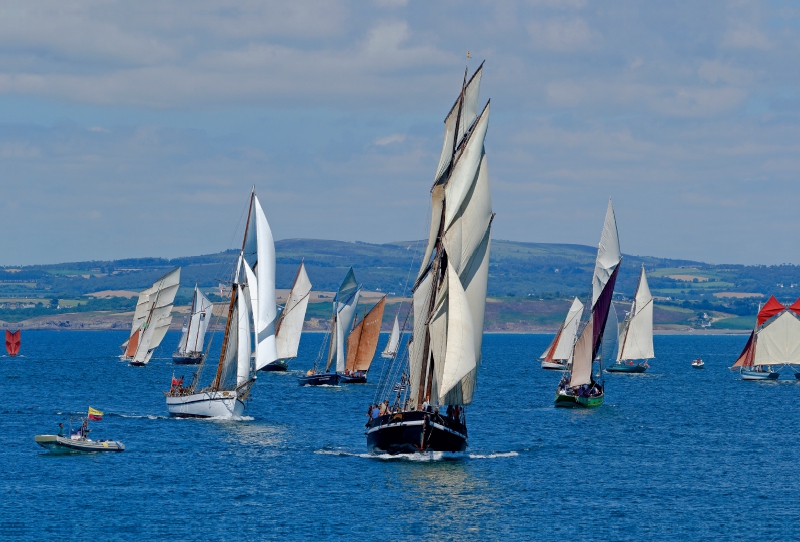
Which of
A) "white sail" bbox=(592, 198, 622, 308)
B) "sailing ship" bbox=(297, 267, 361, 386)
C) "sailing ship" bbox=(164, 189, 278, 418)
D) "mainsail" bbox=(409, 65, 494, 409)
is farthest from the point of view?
"sailing ship" bbox=(297, 267, 361, 386)

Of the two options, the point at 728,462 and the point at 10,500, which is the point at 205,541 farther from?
the point at 728,462

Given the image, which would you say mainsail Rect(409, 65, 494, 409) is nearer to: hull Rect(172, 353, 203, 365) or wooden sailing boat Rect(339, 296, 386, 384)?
wooden sailing boat Rect(339, 296, 386, 384)

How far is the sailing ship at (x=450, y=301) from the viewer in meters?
69.8

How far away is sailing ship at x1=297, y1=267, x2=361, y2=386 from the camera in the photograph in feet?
441

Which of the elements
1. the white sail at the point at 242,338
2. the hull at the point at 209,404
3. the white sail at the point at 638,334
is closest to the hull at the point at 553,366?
the white sail at the point at 638,334

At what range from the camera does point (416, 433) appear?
230 feet

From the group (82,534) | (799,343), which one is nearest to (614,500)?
(82,534)

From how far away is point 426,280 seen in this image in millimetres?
74125

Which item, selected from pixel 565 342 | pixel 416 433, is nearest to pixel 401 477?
pixel 416 433

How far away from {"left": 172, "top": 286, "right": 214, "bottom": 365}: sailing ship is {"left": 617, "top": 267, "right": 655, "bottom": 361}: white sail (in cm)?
5888

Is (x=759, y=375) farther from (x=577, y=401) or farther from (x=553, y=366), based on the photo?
(x=577, y=401)

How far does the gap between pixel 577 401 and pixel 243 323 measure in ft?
112

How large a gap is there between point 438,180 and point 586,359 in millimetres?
38359

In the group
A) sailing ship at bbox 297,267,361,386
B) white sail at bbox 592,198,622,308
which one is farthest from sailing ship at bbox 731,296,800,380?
sailing ship at bbox 297,267,361,386
